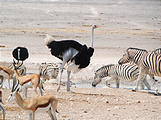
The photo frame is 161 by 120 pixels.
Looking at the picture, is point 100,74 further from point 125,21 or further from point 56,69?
point 125,21

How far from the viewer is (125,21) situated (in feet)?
146

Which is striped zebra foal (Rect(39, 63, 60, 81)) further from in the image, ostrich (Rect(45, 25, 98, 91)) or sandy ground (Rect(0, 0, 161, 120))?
ostrich (Rect(45, 25, 98, 91))

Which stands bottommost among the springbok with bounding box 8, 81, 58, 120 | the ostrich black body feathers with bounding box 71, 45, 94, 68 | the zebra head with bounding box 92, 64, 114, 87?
the springbok with bounding box 8, 81, 58, 120

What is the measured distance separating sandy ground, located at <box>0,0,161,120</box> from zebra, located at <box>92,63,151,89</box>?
24.5 inches

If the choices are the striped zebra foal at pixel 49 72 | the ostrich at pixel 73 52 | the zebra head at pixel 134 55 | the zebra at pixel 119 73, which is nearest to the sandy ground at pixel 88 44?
the striped zebra foal at pixel 49 72

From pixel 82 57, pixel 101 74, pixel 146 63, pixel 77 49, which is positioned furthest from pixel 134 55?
pixel 77 49

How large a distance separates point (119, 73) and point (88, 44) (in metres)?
11.6

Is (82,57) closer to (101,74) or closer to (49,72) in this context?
(49,72)

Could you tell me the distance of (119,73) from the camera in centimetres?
1653

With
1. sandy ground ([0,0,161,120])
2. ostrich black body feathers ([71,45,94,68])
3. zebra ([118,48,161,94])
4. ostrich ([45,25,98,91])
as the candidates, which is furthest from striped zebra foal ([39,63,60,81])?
zebra ([118,48,161,94])

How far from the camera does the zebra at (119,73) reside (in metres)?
16.2

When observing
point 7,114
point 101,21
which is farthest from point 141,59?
point 101,21

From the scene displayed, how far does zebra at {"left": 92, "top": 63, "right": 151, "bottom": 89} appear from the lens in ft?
53.1

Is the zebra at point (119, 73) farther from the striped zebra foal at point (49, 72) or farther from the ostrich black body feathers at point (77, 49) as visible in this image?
the ostrich black body feathers at point (77, 49)
